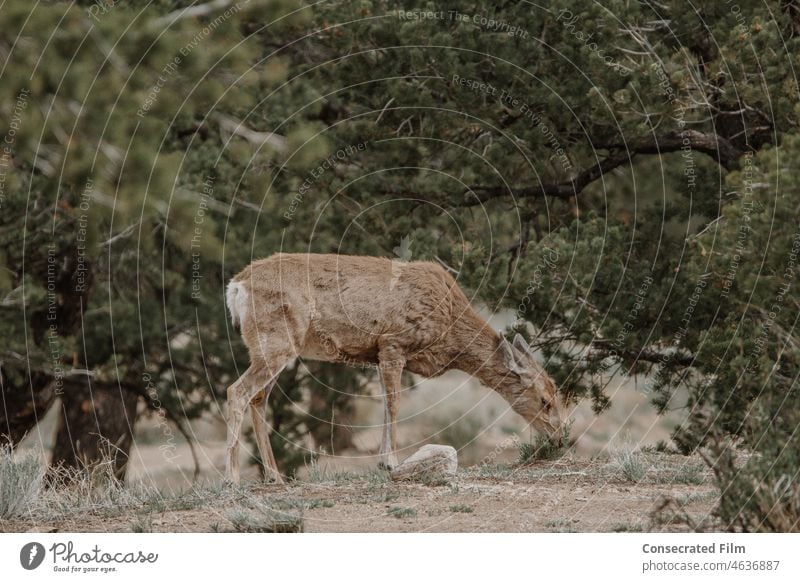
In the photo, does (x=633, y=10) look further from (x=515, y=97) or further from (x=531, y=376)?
(x=531, y=376)

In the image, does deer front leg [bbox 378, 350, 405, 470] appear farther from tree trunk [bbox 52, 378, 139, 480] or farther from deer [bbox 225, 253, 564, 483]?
tree trunk [bbox 52, 378, 139, 480]

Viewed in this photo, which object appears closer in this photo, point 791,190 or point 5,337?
point 791,190

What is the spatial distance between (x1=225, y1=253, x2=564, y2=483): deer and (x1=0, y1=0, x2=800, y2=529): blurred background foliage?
1.11 m

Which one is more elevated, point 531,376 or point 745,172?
point 745,172

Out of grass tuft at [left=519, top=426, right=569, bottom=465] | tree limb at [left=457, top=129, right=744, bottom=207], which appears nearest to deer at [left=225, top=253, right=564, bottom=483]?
grass tuft at [left=519, top=426, right=569, bottom=465]

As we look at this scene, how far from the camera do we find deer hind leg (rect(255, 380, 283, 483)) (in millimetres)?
11523

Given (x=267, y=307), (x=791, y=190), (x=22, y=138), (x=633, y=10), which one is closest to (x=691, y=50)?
(x=633, y=10)

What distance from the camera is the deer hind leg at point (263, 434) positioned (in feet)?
37.8

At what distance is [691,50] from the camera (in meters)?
14.8

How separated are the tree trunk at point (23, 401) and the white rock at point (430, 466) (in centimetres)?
746

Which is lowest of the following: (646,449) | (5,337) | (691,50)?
(646,449)

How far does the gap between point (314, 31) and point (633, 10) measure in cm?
461
